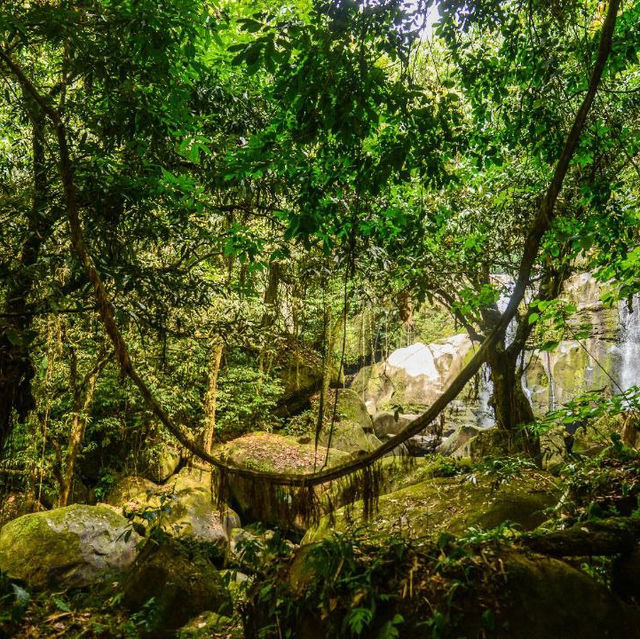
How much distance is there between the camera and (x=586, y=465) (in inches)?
143

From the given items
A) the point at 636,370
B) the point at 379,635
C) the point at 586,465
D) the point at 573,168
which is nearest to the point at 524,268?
the point at 379,635

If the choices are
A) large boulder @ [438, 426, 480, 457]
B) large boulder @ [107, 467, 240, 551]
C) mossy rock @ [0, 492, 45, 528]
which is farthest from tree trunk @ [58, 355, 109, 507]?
large boulder @ [438, 426, 480, 457]

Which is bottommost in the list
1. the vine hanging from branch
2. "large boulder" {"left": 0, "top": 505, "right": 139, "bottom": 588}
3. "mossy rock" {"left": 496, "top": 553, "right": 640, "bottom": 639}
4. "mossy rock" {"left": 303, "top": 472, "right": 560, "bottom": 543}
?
"large boulder" {"left": 0, "top": 505, "right": 139, "bottom": 588}

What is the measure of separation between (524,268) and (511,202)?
14.1 feet

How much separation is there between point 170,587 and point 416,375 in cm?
1688

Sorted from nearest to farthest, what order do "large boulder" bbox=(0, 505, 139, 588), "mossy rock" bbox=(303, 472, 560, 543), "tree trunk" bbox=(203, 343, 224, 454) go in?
"mossy rock" bbox=(303, 472, 560, 543)
"large boulder" bbox=(0, 505, 139, 588)
"tree trunk" bbox=(203, 343, 224, 454)

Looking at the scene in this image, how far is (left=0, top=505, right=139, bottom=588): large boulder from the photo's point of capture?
4926 millimetres

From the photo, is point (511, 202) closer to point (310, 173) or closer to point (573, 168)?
point (573, 168)

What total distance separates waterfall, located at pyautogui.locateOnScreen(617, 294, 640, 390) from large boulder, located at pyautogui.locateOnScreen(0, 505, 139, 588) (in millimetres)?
15973

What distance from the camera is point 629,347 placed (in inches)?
606

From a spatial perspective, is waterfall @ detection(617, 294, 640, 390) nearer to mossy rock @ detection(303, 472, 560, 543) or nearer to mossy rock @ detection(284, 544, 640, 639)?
mossy rock @ detection(303, 472, 560, 543)

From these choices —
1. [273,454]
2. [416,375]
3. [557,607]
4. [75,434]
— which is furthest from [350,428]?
[557,607]

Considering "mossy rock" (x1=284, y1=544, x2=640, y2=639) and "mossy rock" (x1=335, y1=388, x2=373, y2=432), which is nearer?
"mossy rock" (x1=284, y1=544, x2=640, y2=639)

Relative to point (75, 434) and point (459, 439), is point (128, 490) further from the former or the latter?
point (459, 439)
